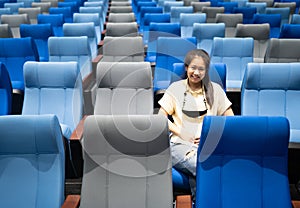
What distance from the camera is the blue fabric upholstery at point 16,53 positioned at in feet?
9.72

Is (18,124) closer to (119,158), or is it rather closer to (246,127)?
(119,158)

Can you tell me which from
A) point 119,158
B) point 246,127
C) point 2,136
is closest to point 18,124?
point 2,136

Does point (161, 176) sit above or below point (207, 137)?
below

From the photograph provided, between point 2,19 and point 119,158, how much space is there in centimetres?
365

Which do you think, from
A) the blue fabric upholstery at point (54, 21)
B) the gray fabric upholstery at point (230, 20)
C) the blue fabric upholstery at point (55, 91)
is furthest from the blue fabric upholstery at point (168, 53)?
the blue fabric upholstery at point (54, 21)

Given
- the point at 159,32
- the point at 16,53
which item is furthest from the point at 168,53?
the point at 16,53

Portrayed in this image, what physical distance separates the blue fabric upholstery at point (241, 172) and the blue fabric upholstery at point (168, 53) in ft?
5.13

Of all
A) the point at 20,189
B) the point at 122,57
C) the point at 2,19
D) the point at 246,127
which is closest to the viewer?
the point at 246,127

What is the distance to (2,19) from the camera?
4.52 m

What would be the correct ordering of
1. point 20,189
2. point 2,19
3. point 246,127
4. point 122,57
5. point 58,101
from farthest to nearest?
point 2,19 < point 122,57 < point 58,101 < point 20,189 < point 246,127

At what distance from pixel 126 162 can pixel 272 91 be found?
41.7 inches

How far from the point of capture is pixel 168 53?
9.62 ft

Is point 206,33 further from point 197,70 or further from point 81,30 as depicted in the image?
point 197,70

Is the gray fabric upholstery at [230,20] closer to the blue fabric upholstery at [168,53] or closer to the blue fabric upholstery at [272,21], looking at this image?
the blue fabric upholstery at [272,21]
